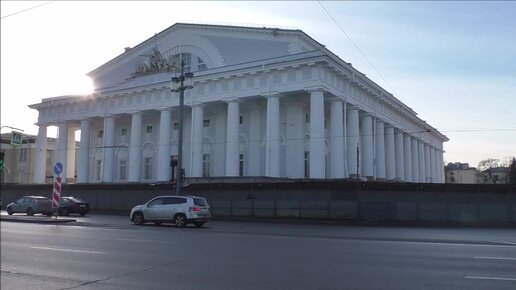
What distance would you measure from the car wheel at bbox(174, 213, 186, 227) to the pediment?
25.6 metres

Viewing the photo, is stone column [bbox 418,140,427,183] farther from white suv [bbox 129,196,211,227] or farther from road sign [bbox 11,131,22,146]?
road sign [bbox 11,131,22,146]

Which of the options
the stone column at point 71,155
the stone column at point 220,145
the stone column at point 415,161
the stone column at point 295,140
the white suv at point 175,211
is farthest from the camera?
the stone column at point 415,161

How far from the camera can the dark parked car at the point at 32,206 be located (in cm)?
3638

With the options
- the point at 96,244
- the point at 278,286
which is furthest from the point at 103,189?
the point at 278,286

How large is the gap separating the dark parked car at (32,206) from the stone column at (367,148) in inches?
1207

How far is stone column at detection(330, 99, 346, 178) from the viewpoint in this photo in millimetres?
44750

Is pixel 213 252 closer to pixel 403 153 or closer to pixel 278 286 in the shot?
pixel 278 286

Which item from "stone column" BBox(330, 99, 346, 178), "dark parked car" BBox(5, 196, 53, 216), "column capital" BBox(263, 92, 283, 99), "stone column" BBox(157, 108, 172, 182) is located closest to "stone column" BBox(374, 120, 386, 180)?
"stone column" BBox(330, 99, 346, 178)

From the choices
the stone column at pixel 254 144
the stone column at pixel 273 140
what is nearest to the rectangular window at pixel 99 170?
the stone column at pixel 254 144

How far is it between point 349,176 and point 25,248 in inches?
1455

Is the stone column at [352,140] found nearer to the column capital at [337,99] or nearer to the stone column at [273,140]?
the column capital at [337,99]

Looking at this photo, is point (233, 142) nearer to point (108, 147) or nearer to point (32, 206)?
point (108, 147)

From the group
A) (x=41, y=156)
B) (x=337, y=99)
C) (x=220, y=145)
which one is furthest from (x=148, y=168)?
(x=337, y=99)

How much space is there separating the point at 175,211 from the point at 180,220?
23.1 inches
